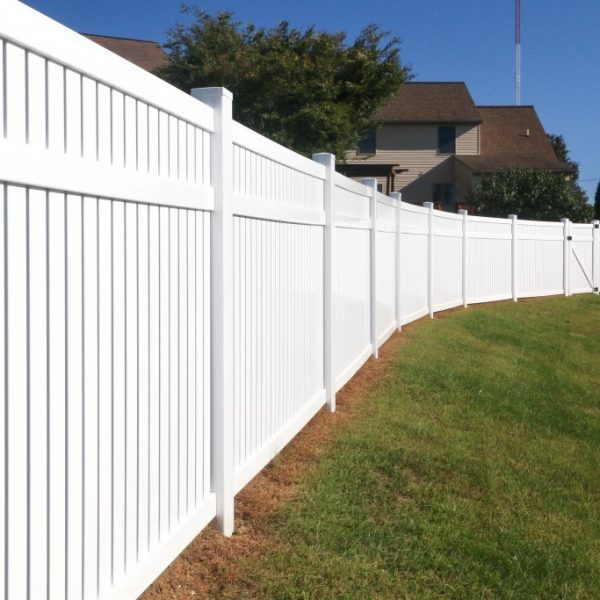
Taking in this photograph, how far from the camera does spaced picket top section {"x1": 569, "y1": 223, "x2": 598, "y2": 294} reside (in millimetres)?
18594

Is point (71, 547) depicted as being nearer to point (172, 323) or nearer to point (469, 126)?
point (172, 323)

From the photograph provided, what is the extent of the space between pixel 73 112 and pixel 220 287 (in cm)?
150

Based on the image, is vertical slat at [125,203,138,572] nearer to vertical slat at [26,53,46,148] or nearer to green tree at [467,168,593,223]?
vertical slat at [26,53,46,148]

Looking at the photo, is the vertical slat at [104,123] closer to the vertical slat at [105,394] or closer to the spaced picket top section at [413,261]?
the vertical slat at [105,394]

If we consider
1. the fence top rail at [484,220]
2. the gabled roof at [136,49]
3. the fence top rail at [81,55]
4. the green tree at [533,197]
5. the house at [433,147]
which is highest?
the gabled roof at [136,49]

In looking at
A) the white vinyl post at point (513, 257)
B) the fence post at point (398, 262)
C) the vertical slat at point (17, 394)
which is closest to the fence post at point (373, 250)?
the fence post at point (398, 262)

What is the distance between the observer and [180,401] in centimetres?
349

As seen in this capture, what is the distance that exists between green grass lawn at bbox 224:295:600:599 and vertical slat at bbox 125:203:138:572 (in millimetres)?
749

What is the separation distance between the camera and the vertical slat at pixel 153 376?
10.3 feet

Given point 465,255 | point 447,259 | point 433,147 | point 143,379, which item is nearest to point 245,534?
point 143,379

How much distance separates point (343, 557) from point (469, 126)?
30.6 metres

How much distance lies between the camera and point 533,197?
25.5 metres

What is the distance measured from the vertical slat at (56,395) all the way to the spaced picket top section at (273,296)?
1712 millimetres

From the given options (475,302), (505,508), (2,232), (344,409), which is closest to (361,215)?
(344,409)
